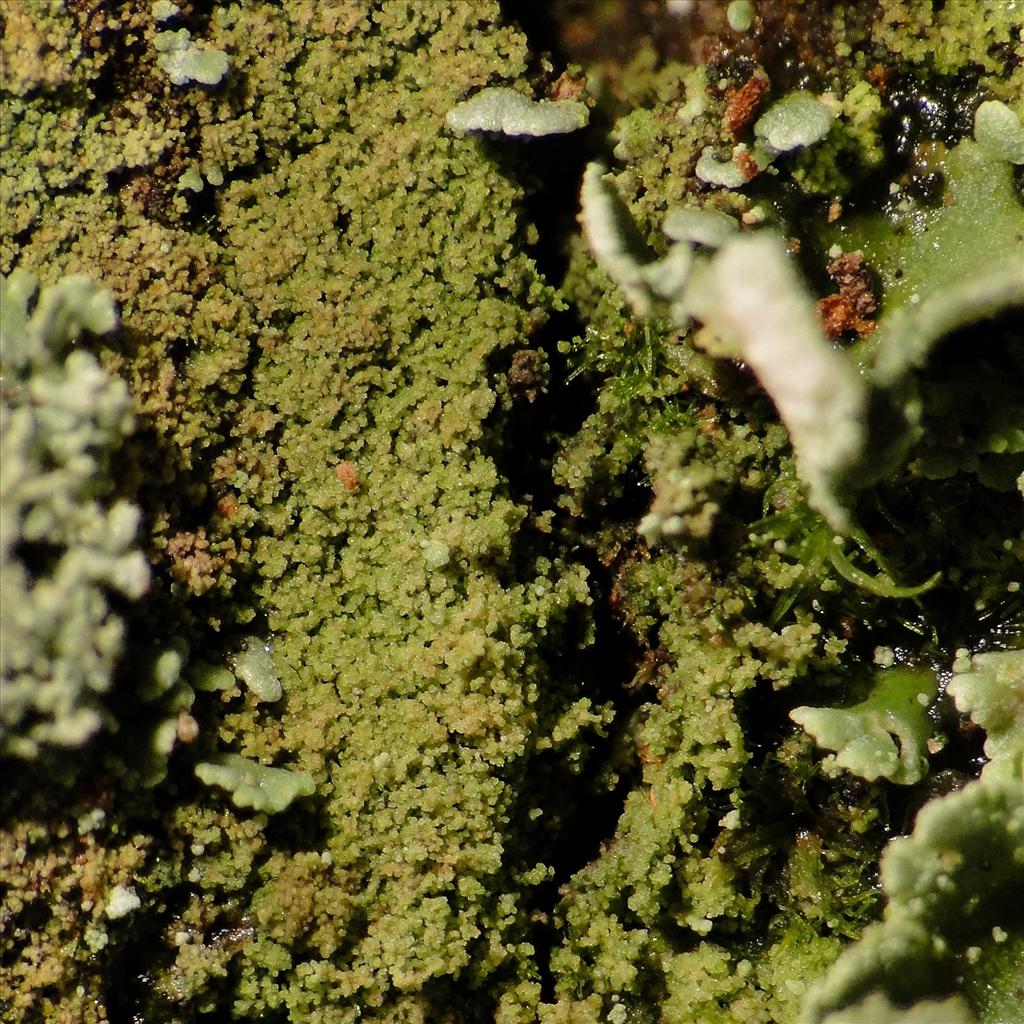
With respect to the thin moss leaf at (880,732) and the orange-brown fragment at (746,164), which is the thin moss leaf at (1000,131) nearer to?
the orange-brown fragment at (746,164)

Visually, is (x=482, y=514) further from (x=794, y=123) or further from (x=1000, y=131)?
(x=1000, y=131)

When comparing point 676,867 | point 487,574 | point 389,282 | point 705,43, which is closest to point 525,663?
point 487,574

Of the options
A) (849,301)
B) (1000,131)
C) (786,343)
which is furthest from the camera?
(849,301)

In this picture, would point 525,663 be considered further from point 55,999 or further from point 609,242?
point 55,999

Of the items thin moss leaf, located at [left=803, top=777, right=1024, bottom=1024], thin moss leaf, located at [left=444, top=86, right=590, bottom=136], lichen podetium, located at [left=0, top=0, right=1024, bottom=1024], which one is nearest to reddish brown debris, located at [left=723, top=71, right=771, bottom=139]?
lichen podetium, located at [left=0, top=0, right=1024, bottom=1024]

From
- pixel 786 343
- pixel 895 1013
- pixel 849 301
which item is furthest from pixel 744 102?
pixel 895 1013

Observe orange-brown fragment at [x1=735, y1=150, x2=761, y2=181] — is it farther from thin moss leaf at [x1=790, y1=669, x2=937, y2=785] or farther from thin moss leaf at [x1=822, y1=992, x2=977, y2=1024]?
thin moss leaf at [x1=822, y1=992, x2=977, y2=1024]
